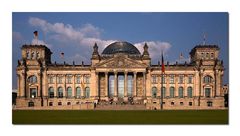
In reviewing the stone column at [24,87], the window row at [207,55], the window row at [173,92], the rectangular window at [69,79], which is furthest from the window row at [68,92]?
the window row at [207,55]

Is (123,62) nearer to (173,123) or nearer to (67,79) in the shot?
(67,79)

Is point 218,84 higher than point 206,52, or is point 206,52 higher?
point 206,52

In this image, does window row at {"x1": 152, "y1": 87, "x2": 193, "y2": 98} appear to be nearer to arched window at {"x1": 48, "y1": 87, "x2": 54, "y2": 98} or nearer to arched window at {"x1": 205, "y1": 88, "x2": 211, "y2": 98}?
arched window at {"x1": 205, "y1": 88, "x2": 211, "y2": 98}

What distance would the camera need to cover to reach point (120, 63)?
9638 cm

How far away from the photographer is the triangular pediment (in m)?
96.2

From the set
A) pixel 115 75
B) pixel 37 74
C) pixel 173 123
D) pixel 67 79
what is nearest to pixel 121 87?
pixel 115 75

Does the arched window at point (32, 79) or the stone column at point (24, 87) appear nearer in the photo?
the stone column at point (24, 87)

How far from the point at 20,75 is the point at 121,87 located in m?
22.7

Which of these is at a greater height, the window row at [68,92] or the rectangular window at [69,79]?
the rectangular window at [69,79]

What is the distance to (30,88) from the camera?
97.2 metres

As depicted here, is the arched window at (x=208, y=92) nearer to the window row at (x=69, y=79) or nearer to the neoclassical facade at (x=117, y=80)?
the neoclassical facade at (x=117, y=80)

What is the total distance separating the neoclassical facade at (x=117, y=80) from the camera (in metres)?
95.9

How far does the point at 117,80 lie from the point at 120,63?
3.86 metres

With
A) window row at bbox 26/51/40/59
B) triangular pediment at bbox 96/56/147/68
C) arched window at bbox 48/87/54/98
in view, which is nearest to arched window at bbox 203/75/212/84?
triangular pediment at bbox 96/56/147/68
